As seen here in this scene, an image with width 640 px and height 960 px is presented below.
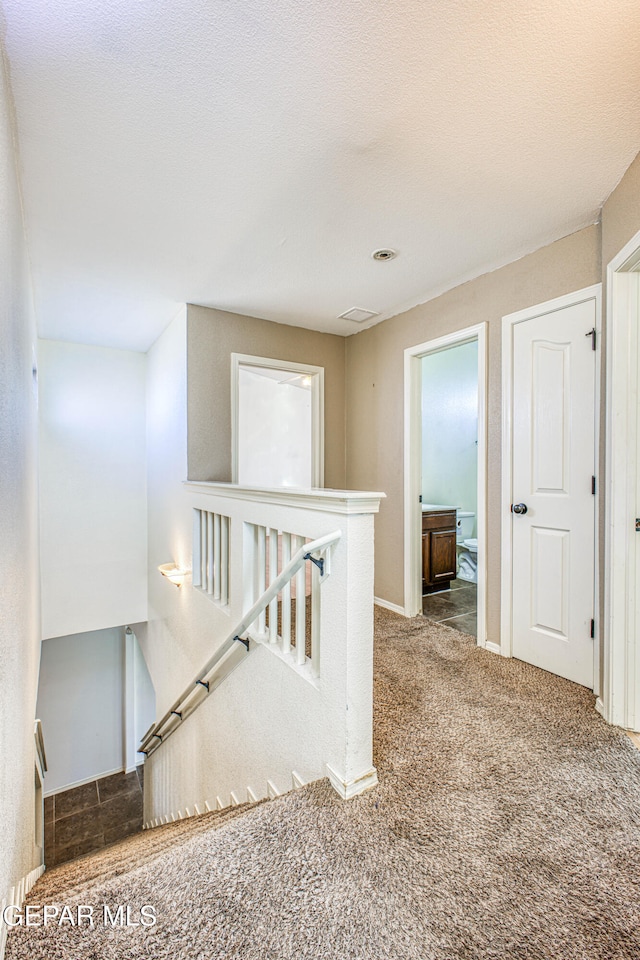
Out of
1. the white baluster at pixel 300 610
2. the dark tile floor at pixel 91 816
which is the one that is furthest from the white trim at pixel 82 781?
the white baluster at pixel 300 610

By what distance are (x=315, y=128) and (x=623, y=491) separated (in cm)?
193

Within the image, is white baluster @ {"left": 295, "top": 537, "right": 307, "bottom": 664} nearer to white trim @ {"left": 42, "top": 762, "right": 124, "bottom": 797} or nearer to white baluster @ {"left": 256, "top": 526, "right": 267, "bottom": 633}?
white baluster @ {"left": 256, "top": 526, "right": 267, "bottom": 633}

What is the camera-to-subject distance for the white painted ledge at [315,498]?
1.49 meters

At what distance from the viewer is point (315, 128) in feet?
5.20

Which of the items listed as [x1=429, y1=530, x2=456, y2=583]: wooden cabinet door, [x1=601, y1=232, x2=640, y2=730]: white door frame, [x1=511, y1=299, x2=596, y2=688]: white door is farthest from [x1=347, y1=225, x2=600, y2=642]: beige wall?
[x1=429, y1=530, x2=456, y2=583]: wooden cabinet door

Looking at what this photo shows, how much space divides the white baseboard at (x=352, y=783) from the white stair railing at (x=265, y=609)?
44cm

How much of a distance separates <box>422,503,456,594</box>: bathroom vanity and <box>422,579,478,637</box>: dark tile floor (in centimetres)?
13

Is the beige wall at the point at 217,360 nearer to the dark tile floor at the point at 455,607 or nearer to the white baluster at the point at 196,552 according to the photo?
the white baluster at the point at 196,552

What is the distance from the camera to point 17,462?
75.0 inches

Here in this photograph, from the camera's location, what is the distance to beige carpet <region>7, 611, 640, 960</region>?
1006 mm

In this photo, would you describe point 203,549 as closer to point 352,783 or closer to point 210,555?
point 210,555

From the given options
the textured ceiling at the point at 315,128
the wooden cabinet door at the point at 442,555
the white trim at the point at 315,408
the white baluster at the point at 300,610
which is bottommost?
the wooden cabinet door at the point at 442,555

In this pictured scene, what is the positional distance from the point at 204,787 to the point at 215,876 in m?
2.07

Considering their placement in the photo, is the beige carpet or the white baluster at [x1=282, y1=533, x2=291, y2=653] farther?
the white baluster at [x1=282, y1=533, x2=291, y2=653]
